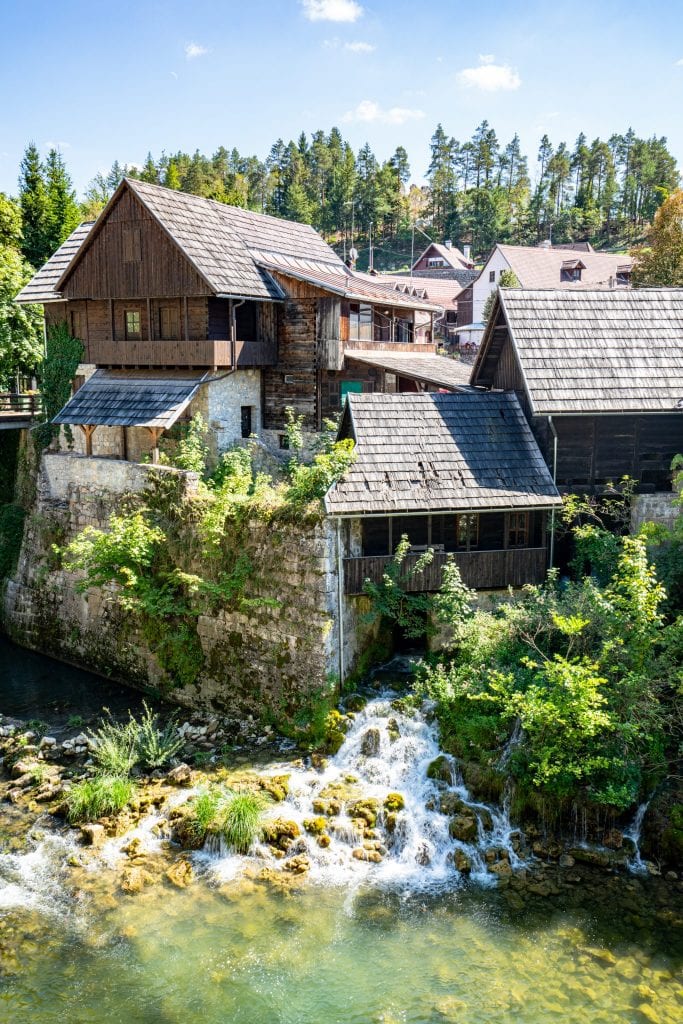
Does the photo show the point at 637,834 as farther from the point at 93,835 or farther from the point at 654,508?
the point at 93,835

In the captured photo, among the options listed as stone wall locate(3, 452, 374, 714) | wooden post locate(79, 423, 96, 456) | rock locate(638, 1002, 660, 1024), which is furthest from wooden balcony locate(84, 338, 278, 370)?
rock locate(638, 1002, 660, 1024)

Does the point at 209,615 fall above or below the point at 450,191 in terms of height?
below

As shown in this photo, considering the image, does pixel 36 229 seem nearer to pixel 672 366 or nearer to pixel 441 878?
pixel 672 366

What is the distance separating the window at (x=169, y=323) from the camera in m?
25.0

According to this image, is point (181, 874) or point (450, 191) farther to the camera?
point (450, 191)

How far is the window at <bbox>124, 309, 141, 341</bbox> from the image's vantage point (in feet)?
85.5

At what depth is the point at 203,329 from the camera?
2445cm

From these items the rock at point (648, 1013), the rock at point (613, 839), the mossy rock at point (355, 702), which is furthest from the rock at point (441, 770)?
the rock at point (648, 1013)

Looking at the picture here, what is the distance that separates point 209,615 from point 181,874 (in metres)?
6.58

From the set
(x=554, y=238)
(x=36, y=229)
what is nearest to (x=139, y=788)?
(x=36, y=229)

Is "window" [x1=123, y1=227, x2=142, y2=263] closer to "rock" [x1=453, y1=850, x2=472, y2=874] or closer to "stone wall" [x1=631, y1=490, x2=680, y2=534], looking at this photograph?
"stone wall" [x1=631, y1=490, x2=680, y2=534]

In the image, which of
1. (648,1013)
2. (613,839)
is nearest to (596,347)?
(613,839)

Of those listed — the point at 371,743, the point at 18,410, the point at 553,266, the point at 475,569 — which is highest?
the point at 553,266

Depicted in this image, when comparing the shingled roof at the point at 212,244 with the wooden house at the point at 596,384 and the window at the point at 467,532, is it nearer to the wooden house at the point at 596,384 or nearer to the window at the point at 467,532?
the wooden house at the point at 596,384
